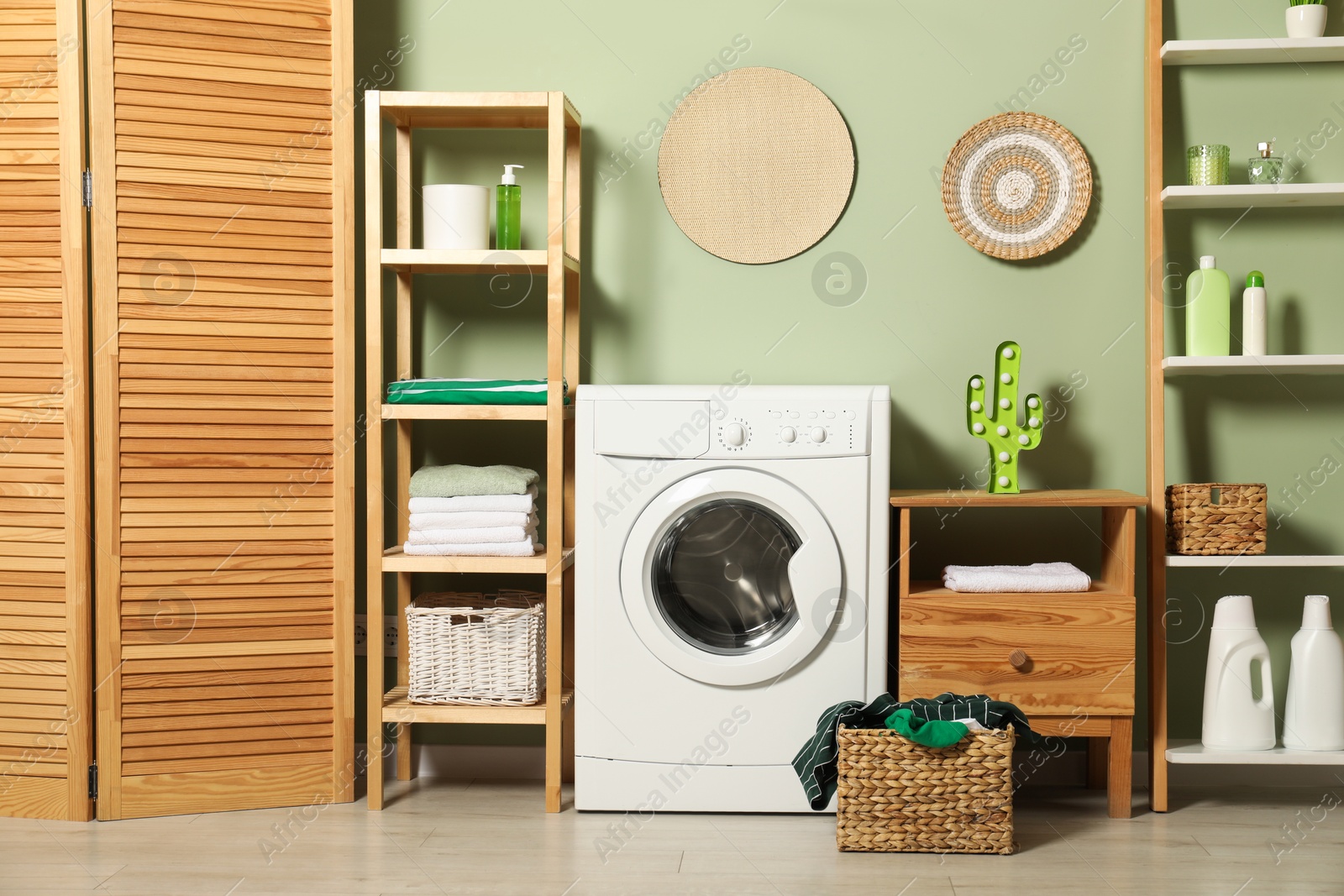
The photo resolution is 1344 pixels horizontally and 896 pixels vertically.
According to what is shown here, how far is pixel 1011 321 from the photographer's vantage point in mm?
2496

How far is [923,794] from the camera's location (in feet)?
6.56

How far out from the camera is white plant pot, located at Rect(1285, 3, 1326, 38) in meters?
2.29

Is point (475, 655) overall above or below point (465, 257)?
below

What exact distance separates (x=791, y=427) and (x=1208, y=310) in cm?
96

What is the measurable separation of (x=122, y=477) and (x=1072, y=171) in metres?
2.19

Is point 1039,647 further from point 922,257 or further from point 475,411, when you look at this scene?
point 475,411

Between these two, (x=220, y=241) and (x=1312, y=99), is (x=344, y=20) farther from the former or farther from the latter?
(x=1312, y=99)


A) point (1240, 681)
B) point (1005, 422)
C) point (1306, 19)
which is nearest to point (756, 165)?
point (1005, 422)

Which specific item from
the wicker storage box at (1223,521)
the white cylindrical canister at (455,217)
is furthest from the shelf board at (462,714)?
the wicker storage box at (1223,521)

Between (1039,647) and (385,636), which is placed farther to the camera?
(385,636)

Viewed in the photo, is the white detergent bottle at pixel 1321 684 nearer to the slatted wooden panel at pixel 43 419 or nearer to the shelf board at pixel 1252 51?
the shelf board at pixel 1252 51

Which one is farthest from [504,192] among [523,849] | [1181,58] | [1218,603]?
[1218,603]

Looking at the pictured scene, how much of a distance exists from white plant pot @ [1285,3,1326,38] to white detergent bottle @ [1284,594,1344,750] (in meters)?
1.21

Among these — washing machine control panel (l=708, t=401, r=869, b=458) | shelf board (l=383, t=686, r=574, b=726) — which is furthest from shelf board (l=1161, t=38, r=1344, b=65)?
shelf board (l=383, t=686, r=574, b=726)
